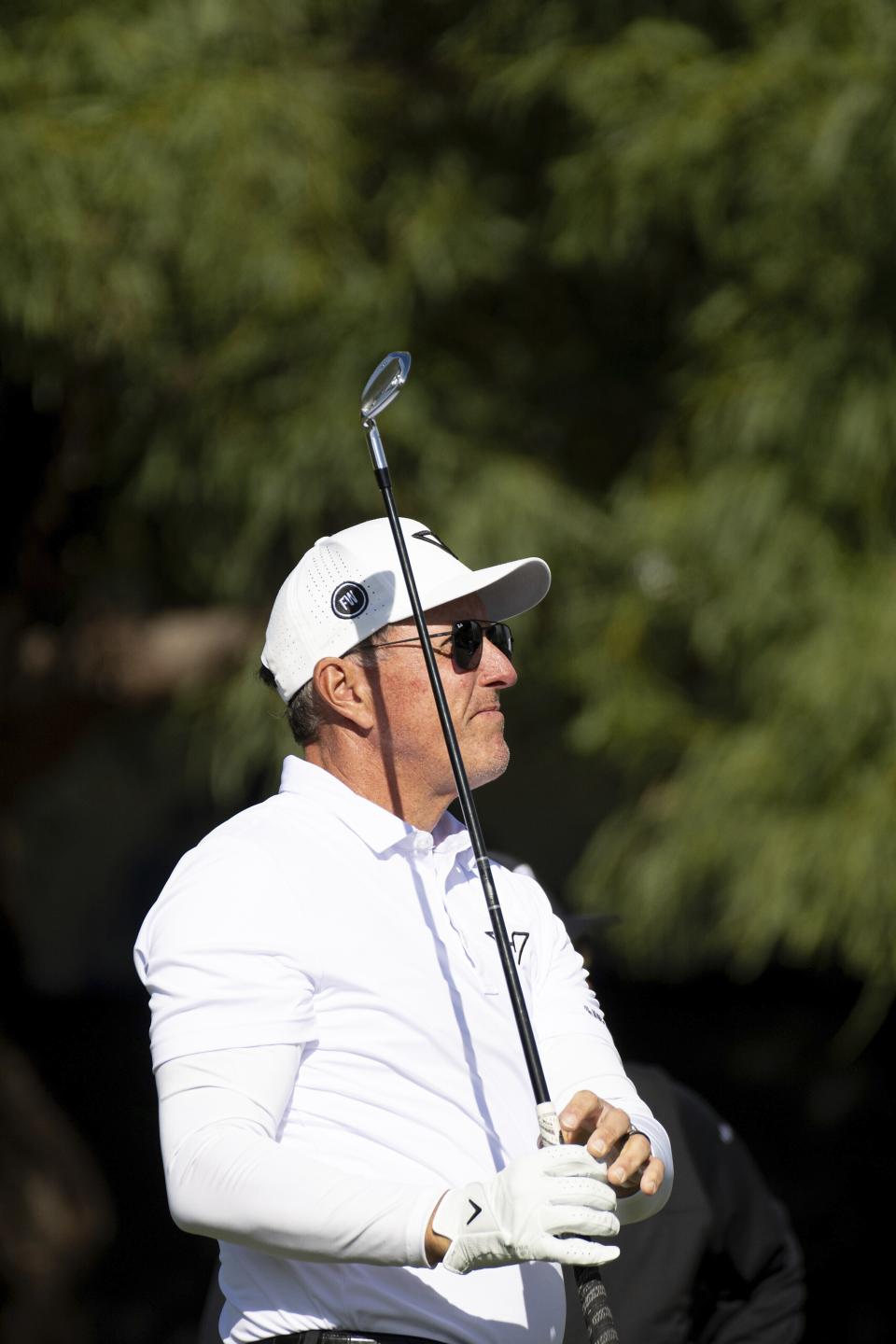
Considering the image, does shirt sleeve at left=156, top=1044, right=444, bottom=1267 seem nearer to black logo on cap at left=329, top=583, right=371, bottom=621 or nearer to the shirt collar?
the shirt collar

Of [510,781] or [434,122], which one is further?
[510,781]

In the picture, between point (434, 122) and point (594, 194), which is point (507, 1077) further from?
point (434, 122)

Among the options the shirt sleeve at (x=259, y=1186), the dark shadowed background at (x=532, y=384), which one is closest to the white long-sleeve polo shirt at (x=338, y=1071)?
the shirt sleeve at (x=259, y=1186)

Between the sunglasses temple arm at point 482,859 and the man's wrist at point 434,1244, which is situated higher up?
the sunglasses temple arm at point 482,859

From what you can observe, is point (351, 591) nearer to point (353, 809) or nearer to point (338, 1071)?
point (353, 809)

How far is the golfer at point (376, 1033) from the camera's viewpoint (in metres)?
1.16

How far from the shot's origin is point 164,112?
3.07 m

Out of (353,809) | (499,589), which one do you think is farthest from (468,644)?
(353,809)

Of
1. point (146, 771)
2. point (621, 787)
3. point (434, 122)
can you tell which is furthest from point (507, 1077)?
point (146, 771)

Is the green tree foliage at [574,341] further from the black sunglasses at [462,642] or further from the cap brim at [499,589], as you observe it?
the black sunglasses at [462,642]

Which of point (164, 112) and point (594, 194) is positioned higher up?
point (164, 112)

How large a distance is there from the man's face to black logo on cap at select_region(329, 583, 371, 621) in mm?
39

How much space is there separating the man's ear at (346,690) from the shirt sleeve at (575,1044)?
25 cm

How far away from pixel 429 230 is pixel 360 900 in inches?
86.2
